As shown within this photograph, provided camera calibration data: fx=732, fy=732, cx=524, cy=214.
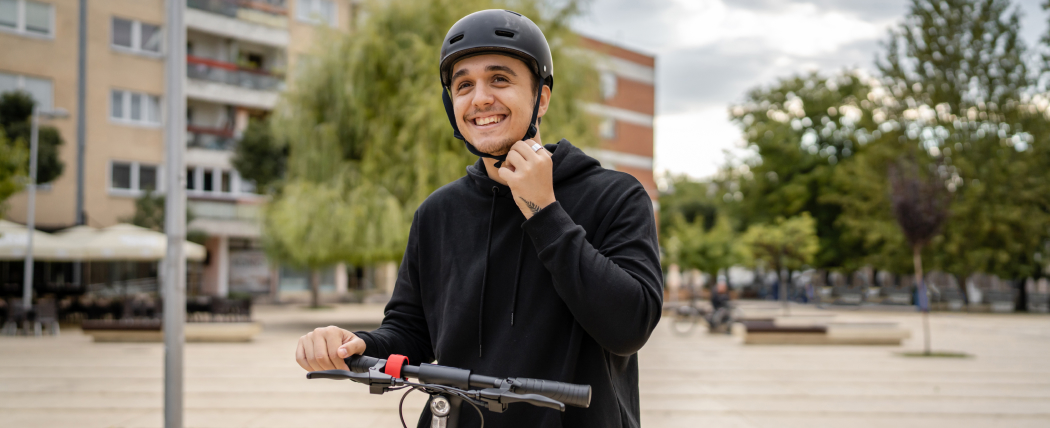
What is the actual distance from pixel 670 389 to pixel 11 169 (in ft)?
63.1

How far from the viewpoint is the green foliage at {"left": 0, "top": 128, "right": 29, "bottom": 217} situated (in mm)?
19391

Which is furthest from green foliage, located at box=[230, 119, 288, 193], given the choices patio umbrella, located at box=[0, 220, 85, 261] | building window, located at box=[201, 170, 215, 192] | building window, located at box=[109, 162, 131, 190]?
patio umbrella, located at box=[0, 220, 85, 261]

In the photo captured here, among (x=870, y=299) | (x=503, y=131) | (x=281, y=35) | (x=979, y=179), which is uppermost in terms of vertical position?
(x=281, y=35)

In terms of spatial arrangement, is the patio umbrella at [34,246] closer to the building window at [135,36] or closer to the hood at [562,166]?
the building window at [135,36]

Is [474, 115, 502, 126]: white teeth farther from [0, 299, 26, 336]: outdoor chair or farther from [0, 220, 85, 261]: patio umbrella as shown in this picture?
[0, 220, 85, 261]: patio umbrella

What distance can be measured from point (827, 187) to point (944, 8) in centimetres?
1187

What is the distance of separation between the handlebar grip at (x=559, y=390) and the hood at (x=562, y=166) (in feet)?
1.71

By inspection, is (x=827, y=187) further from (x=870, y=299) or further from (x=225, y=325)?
(x=225, y=325)

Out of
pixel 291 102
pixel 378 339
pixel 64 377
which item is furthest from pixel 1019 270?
pixel 378 339

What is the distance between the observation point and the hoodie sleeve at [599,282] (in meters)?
1.43

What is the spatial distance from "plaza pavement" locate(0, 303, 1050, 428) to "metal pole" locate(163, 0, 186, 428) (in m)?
1.68

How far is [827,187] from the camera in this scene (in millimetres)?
43375

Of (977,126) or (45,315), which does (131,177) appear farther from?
(977,126)

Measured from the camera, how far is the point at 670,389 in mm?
10047
